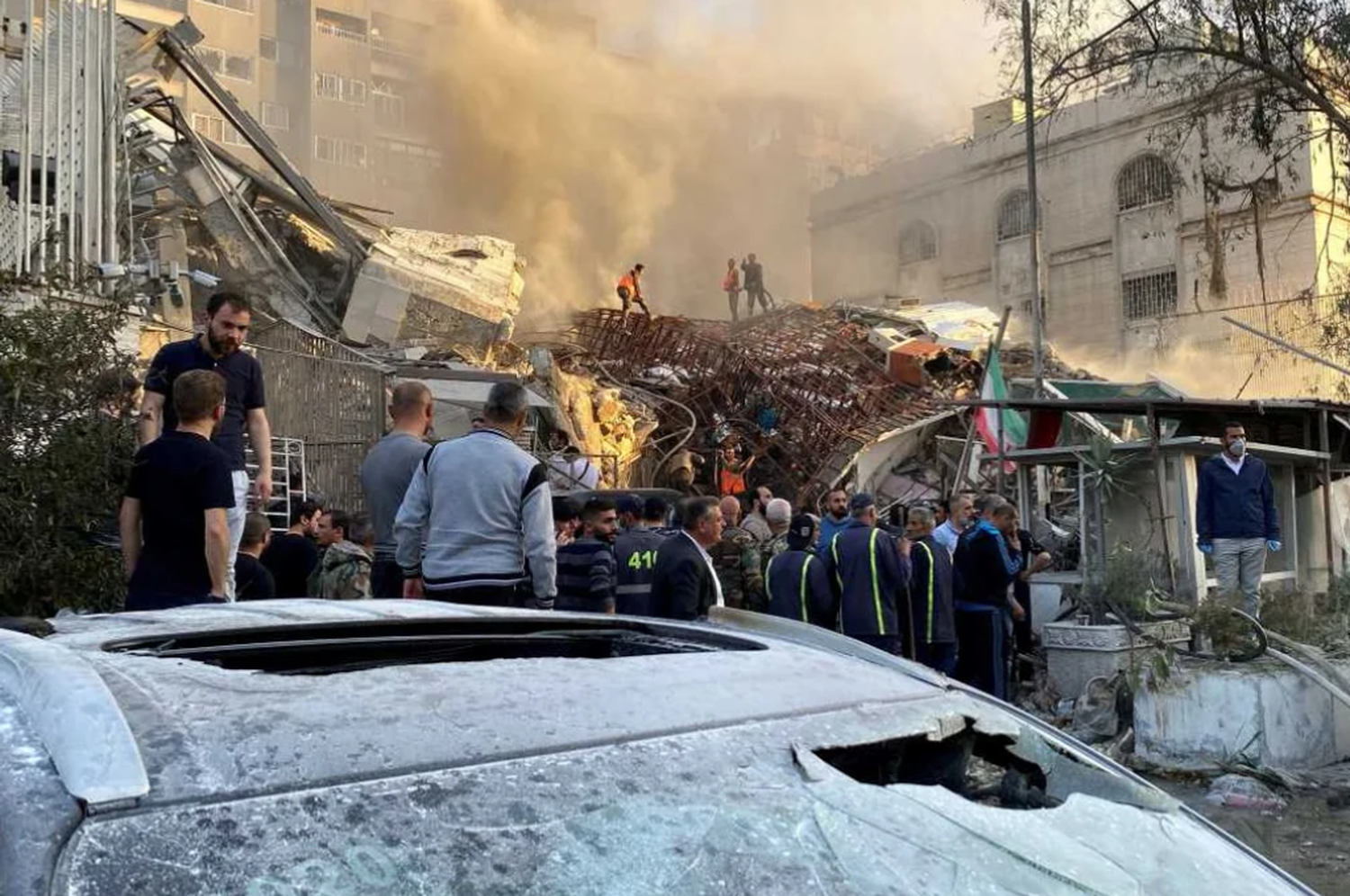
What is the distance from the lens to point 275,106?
4862 centimetres

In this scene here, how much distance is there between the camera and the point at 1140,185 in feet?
110

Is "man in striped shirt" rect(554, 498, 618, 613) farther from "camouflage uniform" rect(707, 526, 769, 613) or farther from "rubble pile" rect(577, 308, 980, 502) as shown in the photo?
"rubble pile" rect(577, 308, 980, 502)

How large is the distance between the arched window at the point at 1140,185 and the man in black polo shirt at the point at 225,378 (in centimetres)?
3238

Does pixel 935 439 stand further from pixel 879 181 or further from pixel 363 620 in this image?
pixel 879 181

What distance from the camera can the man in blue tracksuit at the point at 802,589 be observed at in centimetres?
678

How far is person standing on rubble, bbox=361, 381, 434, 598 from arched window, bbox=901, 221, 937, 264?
117 ft

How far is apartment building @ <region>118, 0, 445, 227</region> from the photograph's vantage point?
140 ft

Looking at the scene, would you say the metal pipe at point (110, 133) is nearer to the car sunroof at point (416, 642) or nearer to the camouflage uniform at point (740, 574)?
the camouflage uniform at point (740, 574)

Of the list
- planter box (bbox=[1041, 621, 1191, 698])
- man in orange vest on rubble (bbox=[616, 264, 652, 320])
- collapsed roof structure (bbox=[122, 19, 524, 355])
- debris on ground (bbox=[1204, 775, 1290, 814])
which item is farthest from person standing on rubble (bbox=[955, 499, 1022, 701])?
man in orange vest on rubble (bbox=[616, 264, 652, 320])

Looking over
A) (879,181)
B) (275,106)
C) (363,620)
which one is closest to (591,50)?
(879,181)

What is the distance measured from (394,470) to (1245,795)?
15.3 feet

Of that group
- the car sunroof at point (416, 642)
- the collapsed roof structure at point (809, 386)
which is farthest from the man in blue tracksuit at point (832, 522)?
the collapsed roof structure at point (809, 386)

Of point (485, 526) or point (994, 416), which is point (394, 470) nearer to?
point (485, 526)

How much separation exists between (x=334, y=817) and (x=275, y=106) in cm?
5247
